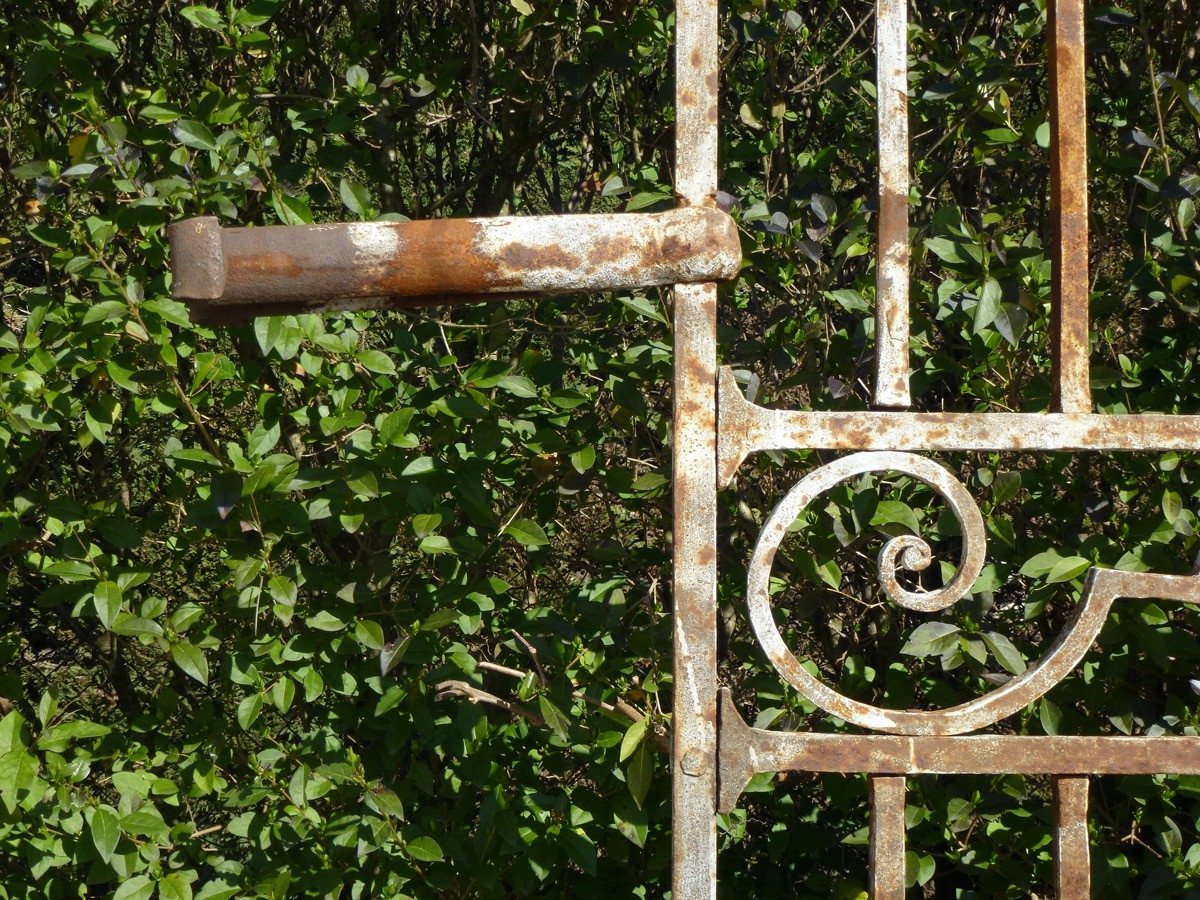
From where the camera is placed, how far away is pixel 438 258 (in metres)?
1.03

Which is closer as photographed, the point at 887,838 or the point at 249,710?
the point at 887,838

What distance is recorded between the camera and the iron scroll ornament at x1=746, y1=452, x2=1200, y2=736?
110 centimetres

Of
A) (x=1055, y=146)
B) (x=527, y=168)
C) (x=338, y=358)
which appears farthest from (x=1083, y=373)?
(x=527, y=168)

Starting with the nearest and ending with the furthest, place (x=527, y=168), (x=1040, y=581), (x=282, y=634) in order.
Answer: (x=1040, y=581) → (x=282, y=634) → (x=527, y=168)

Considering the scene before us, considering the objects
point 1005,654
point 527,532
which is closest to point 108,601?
point 527,532

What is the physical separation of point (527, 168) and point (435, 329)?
2.36ft

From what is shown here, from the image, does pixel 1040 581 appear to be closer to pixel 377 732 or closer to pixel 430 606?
pixel 430 606

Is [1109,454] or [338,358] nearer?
[338,358]

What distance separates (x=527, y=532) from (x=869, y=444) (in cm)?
→ 87

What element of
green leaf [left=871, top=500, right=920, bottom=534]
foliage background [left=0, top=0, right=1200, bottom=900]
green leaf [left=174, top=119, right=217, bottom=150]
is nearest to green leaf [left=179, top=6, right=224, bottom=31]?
foliage background [left=0, top=0, right=1200, bottom=900]

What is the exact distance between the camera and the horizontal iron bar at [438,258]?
3.23 ft

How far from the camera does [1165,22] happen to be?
91.7 inches

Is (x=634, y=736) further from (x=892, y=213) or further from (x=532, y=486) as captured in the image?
(x=892, y=213)

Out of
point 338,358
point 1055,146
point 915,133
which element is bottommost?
point 338,358
